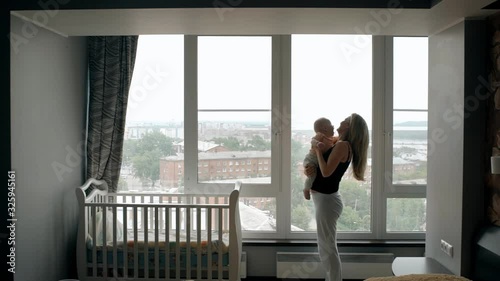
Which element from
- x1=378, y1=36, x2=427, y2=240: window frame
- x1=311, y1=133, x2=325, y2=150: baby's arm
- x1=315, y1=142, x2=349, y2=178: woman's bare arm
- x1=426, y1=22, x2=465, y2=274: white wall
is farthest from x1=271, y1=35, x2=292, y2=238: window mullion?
x1=426, y1=22, x2=465, y2=274: white wall

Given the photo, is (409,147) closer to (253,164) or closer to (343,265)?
(343,265)

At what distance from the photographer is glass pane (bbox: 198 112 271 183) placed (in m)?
3.65

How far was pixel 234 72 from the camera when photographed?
3.63 meters

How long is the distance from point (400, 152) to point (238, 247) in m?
1.67

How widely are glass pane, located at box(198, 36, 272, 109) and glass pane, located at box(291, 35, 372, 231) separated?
27 centimetres

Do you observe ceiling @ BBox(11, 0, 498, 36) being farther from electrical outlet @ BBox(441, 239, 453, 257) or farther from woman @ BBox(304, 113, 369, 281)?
Answer: electrical outlet @ BBox(441, 239, 453, 257)

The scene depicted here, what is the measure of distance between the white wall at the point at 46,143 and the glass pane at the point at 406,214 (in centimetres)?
271

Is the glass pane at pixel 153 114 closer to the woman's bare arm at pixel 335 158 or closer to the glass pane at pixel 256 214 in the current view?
the glass pane at pixel 256 214

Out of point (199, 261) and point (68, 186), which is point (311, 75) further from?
point (68, 186)

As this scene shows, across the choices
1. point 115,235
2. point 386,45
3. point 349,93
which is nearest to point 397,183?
point 349,93

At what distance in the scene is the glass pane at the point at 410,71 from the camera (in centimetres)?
359

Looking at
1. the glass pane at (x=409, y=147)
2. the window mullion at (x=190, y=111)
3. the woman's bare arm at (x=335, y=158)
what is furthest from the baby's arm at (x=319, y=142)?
the window mullion at (x=190, y=111)

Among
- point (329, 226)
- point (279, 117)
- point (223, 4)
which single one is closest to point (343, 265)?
point (329, 226)

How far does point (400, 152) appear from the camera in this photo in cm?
362
